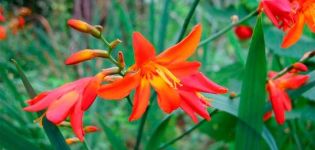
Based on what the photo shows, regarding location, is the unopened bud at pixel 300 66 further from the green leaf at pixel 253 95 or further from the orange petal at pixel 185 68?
the orange petal at pixel 185 68

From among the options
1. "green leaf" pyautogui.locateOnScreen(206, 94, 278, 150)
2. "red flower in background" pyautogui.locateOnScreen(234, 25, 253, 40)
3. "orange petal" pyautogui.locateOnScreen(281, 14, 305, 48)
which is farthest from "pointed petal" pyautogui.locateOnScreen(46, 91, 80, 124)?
"red flower in background" pyautogui.locateOnScreen(234, 25, 253, 40)

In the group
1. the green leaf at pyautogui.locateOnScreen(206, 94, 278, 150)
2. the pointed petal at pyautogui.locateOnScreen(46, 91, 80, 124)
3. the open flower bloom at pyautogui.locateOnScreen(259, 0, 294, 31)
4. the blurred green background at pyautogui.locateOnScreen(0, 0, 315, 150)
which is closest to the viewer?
the pointed petal at pyautogui.locateOnScreen(46, 91, 80, 124)

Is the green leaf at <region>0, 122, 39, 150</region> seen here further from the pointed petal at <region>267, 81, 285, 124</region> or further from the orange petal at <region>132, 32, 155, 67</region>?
the pointed petal at <region>267, 81, 285, 124</region>

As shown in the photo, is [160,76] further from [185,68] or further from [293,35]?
[293,35]

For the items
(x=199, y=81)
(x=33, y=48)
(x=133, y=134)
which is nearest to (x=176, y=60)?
(x=199, y=81)

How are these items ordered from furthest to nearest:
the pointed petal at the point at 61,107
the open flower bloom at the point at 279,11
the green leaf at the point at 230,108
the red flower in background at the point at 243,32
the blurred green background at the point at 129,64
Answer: the red flower in background at the point at 243,32 → the blurred green background at the point at 129,64 → the green leaf at the point at 230,108 → the open flower bloom at the point at 279,11 → the pointed petal at the point at 61,107

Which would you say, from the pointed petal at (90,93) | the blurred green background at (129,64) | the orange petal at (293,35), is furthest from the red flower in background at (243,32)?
the pointed petal at (90,93)

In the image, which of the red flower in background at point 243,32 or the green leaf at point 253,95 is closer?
the green leaf at point 253,95
